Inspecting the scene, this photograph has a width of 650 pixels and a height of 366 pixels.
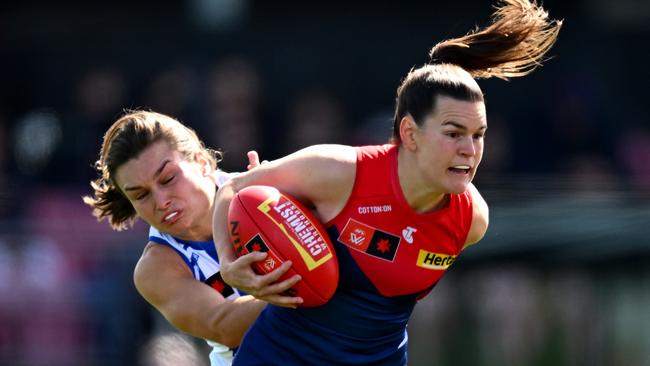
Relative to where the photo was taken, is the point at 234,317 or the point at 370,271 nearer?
the point at 370,271

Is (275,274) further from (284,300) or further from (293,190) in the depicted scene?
(293,190)

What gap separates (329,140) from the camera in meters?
9.47

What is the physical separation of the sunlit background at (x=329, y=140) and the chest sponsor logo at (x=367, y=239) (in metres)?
2.70

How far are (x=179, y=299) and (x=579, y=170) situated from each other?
17.3 ft

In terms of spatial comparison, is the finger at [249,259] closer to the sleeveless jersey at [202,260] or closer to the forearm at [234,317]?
the forearm at [234,317]

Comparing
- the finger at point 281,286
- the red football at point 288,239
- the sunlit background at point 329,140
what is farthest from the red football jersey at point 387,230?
the sunlit background at point 329,140

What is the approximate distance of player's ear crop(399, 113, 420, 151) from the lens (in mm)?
4367

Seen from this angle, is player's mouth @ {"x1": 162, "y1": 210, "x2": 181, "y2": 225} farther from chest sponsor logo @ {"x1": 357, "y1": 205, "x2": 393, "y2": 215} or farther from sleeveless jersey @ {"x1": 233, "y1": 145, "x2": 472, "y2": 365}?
chest sponsor logo @ {"x1": 357, "y1": 205, "x2": 393, "y2": 215}

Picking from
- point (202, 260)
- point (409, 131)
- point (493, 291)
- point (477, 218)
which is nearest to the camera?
point (409, 131)

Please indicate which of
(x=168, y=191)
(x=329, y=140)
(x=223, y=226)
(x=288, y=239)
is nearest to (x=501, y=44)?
(x=288, y=239)

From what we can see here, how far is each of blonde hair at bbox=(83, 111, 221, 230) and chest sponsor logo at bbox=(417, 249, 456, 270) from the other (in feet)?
3.77

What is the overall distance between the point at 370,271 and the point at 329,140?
512cm

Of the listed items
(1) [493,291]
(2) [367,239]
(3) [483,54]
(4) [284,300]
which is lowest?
(1) [493,291]

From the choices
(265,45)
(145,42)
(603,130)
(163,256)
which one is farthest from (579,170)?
(163,256)
